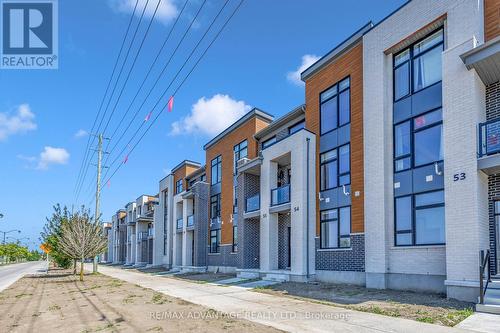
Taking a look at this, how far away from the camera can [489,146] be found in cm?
1160

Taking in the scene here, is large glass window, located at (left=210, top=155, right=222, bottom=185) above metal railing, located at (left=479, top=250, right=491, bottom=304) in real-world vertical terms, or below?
above

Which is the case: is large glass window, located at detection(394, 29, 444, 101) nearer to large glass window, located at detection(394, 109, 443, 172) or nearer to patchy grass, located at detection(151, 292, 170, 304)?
large glass window, located at detection(394, 109, 443, 172)

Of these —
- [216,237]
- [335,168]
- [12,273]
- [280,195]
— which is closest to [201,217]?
[216,237]

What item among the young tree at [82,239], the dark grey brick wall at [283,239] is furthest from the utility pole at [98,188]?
the dark grey brick wall at [283,239]

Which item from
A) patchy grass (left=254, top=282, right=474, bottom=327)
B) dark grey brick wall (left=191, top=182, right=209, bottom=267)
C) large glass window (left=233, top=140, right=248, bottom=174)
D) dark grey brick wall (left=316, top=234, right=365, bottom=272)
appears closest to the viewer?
patchy grass (left=254, top=282, right=474, bottom=327)

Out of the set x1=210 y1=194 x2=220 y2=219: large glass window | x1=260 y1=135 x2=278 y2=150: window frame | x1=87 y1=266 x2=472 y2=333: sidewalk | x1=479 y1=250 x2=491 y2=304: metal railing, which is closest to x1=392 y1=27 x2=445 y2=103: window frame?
x1=479 y1=250 x2=491 y2=304: metal railing

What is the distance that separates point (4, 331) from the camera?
9695 mm

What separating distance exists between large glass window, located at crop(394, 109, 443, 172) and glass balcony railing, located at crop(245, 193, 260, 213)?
31.8 feet

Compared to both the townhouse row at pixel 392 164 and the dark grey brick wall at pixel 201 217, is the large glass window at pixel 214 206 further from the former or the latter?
the townhouse row at pixel 392 164

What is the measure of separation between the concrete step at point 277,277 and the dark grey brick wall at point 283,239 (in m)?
1.54

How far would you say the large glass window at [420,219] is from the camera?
13750 mm

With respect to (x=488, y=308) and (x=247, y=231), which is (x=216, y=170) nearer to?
(x=247, y=231)

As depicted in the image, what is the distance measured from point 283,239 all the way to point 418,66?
455 inches

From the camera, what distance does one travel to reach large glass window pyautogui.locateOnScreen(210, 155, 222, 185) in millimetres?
30903
